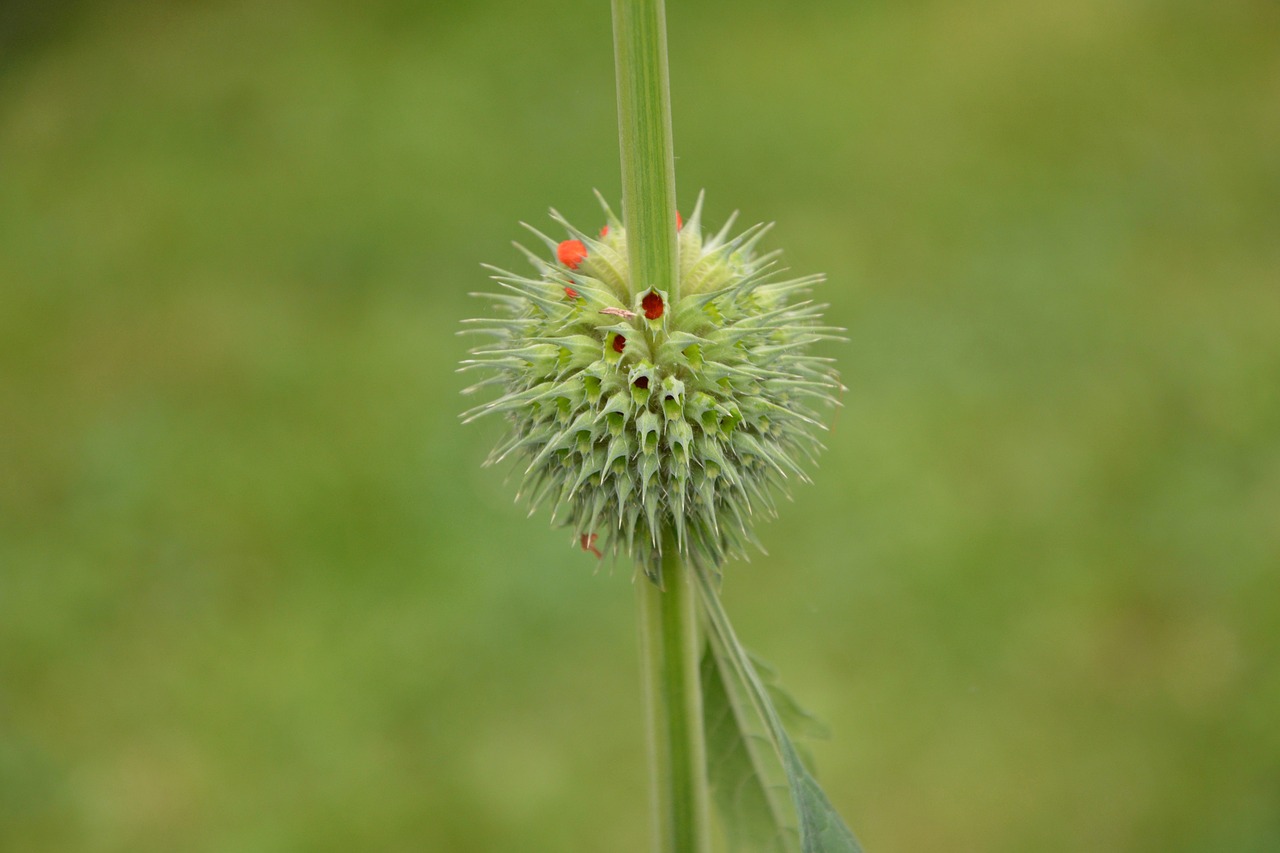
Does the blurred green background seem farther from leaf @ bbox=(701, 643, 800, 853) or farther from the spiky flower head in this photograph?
the spiky flower head

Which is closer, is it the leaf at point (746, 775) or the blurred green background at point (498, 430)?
the leaf at point (746, 775)

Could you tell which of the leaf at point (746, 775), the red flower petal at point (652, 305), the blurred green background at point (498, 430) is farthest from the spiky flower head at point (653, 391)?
the blurred green background at point (498, 430)

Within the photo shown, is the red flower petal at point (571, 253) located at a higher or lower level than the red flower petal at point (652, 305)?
higher

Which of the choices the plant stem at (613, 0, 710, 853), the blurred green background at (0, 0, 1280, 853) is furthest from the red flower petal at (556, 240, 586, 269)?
the blurred green background at (0, 0, 1280, 853)

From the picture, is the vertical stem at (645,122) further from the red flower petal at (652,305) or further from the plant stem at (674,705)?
the plant stem at (674,705)

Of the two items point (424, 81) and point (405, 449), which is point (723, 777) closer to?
point (405, 449)

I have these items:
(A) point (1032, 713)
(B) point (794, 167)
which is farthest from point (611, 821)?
(B) point (794, 167)
